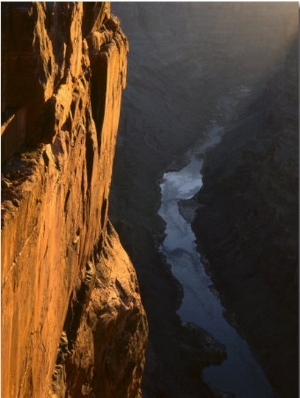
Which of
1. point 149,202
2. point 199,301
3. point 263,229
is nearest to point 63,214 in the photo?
point 199,301

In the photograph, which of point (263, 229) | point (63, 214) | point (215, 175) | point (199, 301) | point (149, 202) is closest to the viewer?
point (63, 214)

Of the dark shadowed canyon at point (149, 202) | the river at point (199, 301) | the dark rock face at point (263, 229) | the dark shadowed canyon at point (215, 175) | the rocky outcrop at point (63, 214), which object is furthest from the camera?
the dark rock face at point (263, 229)

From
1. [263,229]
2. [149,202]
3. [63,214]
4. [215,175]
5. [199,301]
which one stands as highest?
[215,175]

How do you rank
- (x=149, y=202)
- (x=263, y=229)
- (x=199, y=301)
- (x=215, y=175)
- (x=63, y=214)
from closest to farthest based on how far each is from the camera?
1. (x=63, y=214)
2. (x=199, y=301)
3. (x=263, y=229)
4. (x=149, y=202)
5. (x=215, y=175)

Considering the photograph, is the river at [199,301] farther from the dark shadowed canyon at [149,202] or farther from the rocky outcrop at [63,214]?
the rocky outcrop at [63,214]

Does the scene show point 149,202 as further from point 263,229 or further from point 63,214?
point 63,214

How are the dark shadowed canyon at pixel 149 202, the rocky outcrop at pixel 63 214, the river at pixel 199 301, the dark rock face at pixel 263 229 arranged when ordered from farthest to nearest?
the dark rock face at pixel 263 229
the river at pixel 199 301
the dark shadowed canyon at pixel 149 202
the rocky outcrop at pixel 63 214

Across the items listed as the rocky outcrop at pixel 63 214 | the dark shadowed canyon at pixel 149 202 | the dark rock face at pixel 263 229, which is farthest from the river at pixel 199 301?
the rocky outcrop at pixel 63 214
